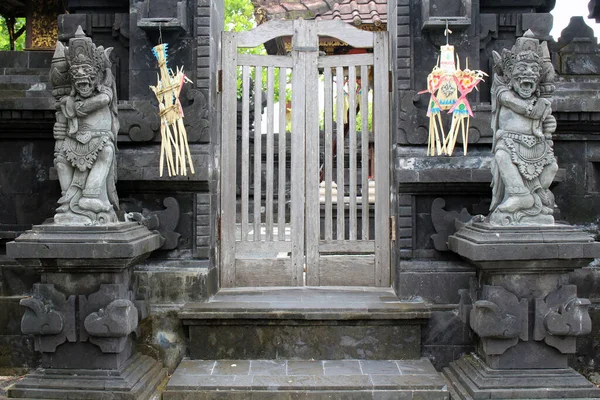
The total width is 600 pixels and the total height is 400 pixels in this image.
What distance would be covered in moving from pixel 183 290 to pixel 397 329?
1979 millimetres

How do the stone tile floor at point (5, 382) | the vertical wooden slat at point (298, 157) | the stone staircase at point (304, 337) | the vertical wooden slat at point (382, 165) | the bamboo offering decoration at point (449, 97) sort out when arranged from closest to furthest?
the stone tile floor at point (5, 382)
the stone staircase at point (304, 337)
the bamboo offering decoration at point (449, 97)
the vertical wooden slat at point (382, 165)
the vertical wooden slat at point (298, 157)

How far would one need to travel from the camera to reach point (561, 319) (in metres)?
4.48

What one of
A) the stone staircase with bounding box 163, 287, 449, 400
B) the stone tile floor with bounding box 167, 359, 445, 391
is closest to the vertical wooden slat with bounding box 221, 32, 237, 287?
the stone staircase with bounding box 163, 287, 449, 400

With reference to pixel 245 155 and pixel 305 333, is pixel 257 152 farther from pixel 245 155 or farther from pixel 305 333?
pixel 305 333

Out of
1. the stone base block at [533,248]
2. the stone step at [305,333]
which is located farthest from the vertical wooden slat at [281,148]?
the stone base block at [533,248]

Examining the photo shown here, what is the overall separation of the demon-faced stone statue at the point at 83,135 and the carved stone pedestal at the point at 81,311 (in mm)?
189

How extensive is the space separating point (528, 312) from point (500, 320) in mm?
262

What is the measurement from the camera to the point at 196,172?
5.41 m

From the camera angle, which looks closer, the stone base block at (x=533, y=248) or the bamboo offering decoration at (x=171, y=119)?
the stone base block at (x=533, y=248)

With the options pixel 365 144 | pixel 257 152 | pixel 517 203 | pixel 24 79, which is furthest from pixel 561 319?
pixel 24 79

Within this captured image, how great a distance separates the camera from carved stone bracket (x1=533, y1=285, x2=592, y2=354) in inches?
176

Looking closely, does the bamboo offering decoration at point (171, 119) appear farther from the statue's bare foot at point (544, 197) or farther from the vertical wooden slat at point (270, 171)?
the statue's bare foot at point (544, 197)

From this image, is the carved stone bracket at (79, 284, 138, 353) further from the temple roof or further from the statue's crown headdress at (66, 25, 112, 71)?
the temple roof

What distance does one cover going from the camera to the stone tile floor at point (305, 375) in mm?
4641
